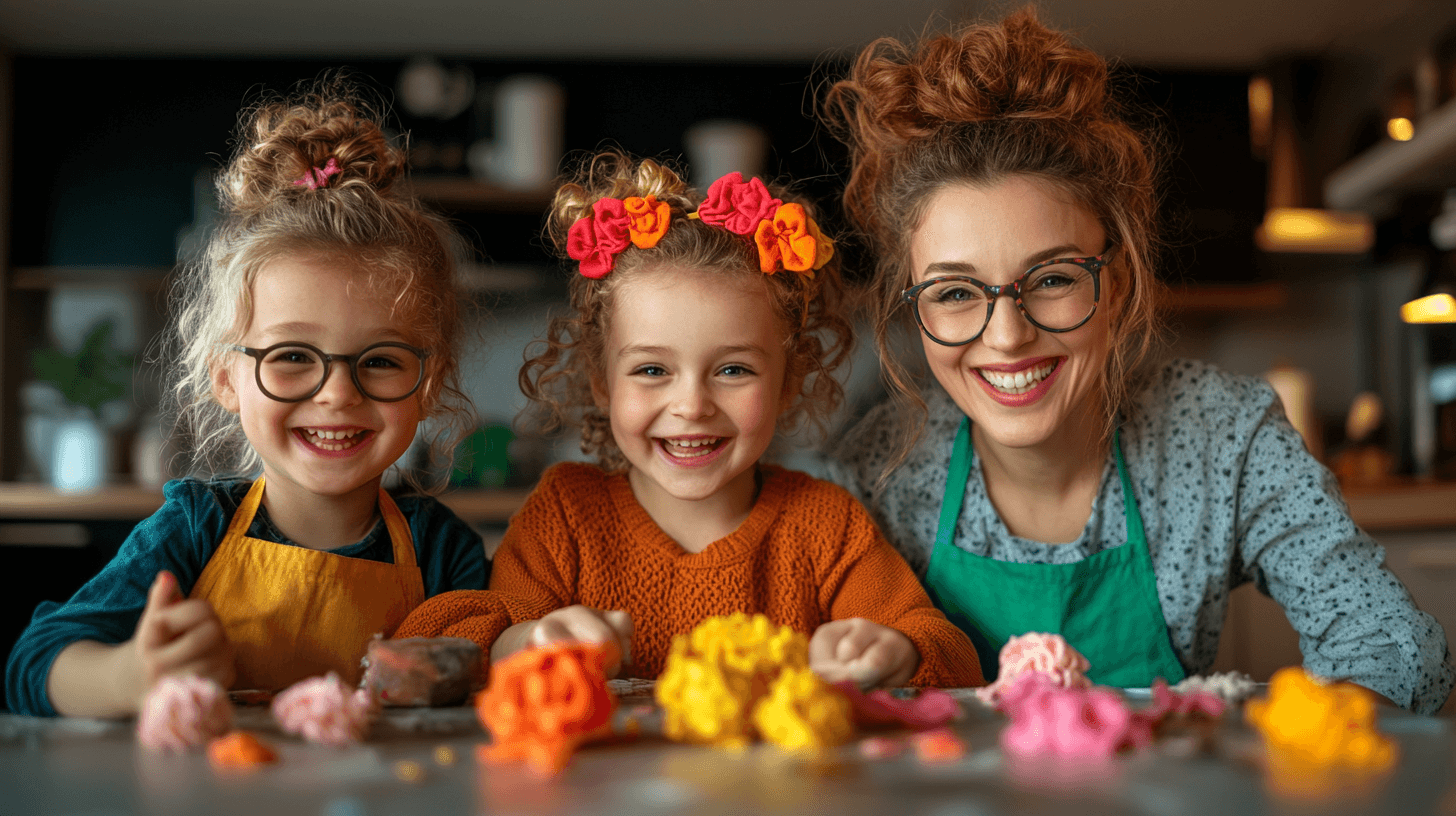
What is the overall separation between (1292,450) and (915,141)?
54 cm

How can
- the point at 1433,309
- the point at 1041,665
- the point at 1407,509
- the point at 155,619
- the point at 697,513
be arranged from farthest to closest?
the point at 1433,309
the point at 1407,509
the point at 697,513
the point at 1041,665
the point at 155,619

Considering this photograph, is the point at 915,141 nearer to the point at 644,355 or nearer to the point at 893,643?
the point at 644,355

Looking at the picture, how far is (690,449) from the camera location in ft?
3.44

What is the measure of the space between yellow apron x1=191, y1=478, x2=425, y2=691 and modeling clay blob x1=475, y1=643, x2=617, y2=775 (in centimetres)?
35

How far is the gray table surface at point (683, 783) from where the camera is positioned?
540 mm

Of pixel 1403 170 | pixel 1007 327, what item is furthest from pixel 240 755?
pixel 1403 170

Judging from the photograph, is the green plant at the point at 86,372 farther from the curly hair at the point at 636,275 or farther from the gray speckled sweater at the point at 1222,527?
the gray speckled sweater at the point at 1222,527

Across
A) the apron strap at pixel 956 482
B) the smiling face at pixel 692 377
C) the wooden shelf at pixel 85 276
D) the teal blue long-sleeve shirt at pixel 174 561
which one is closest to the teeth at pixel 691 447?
the smiling face at pixel 692 377

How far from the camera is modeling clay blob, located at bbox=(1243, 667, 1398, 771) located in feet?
1.99

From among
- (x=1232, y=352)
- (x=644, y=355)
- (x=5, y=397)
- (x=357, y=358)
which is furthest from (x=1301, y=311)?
(x=5, y=397)

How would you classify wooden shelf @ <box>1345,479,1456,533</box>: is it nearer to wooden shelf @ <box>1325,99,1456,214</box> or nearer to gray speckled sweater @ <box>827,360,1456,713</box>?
wooden shelf @ <box>1325,99,1456,214</box>

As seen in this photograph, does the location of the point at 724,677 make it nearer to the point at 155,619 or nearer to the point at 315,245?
the point at 155,619

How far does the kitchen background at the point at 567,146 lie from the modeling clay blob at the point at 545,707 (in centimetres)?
221

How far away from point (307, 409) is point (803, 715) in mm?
534
